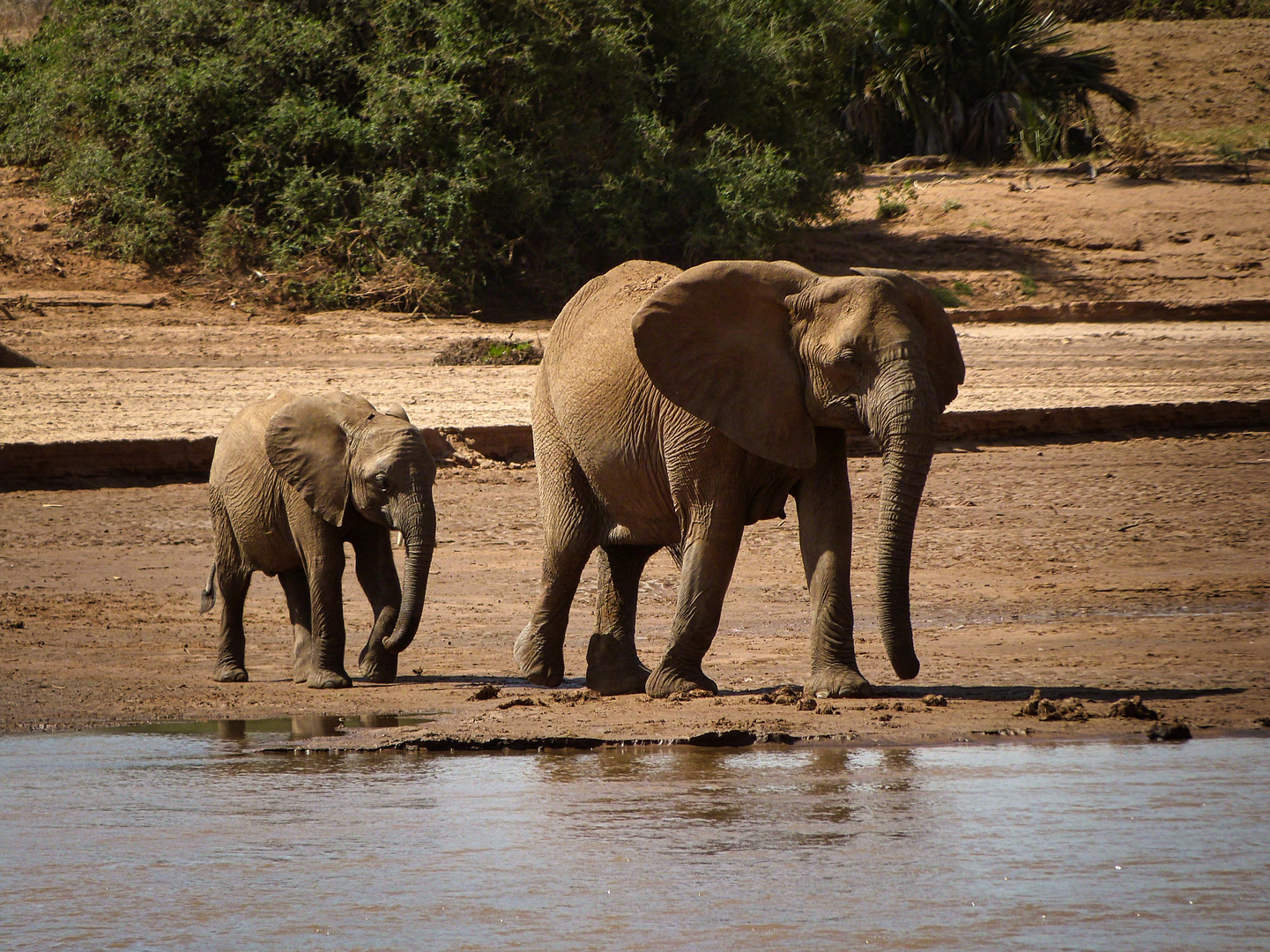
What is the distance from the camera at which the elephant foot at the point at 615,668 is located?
7672 millimetres

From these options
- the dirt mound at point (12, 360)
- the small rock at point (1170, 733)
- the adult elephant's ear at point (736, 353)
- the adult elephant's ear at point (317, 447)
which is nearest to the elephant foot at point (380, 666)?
the adult elephant's ear at point (317, 447)

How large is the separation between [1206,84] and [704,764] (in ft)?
116

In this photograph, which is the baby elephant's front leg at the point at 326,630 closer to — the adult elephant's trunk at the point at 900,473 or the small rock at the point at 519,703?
the small rock at the point at 519,703

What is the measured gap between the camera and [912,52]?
31328 millimetres

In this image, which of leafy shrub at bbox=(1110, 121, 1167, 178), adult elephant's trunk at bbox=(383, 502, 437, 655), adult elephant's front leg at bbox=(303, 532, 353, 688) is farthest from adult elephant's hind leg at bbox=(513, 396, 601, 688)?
leafy shrub at bbox=(1110, 121, 1167, 178)

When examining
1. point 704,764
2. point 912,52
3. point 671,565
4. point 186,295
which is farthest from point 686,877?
point 912,52

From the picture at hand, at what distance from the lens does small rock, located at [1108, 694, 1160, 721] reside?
21.5ft

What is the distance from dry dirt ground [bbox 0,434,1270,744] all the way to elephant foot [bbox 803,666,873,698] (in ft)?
0.39

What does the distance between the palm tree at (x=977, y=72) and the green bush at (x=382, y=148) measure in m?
8.28

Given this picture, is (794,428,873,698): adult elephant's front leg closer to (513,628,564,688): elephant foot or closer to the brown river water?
the brown river water

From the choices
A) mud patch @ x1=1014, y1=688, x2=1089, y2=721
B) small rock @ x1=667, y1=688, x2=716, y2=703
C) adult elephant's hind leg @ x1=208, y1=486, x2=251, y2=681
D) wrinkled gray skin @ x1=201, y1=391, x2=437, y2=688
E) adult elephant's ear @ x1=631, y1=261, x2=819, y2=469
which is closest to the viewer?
mud patch @ x1=1014, y1=688, x2=1089, y2=721

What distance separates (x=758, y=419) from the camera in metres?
6.73

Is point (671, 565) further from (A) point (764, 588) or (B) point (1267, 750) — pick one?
(B) point (1267, 750)

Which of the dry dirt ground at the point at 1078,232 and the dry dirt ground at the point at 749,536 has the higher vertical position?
the dry dirt ground at the point at 1078,232
